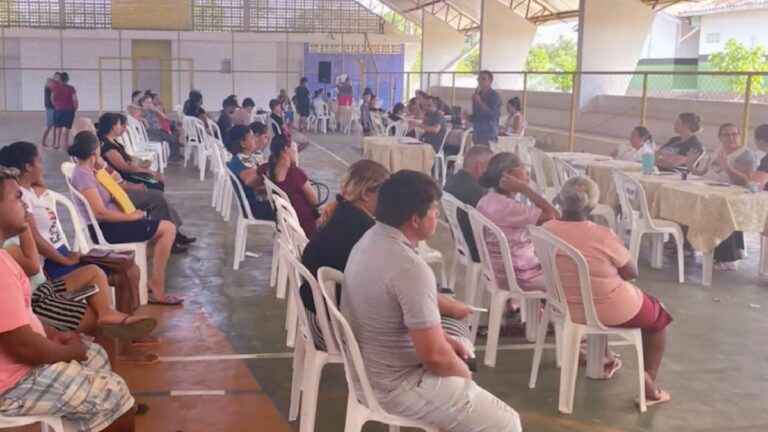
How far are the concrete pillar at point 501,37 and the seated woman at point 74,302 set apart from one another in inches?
721

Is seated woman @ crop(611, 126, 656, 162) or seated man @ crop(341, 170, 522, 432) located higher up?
seated woman @ crop(611, 126, 656, 162)

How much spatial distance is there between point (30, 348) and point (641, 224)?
4904mm

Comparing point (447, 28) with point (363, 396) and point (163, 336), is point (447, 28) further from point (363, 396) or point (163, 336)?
point (363, 396)

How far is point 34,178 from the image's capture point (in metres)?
4.38

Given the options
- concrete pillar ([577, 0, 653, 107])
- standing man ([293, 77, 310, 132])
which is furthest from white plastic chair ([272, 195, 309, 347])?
standing man ([293, 77, 310, 132])

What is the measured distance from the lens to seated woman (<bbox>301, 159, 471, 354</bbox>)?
10.5ft

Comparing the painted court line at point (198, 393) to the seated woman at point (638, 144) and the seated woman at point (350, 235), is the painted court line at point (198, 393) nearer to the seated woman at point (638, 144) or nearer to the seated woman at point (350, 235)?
the seated woman at point (350, 235)

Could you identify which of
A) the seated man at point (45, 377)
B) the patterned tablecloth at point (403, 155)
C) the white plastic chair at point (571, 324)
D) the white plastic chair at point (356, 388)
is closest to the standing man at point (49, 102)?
the patterned tablecloth at point (403, 155)

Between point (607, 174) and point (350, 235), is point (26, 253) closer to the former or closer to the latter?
point (350, 235)

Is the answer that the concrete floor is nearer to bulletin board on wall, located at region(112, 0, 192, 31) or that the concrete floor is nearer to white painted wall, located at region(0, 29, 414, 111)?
white painted wall, located at region(0, 29, 414, 111)

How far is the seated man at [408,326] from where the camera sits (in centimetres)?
255

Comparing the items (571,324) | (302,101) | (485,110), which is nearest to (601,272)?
(571,324)

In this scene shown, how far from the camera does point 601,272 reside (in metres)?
3.71

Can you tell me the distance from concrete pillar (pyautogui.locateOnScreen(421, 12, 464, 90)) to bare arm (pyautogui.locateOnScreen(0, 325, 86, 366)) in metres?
24.2
